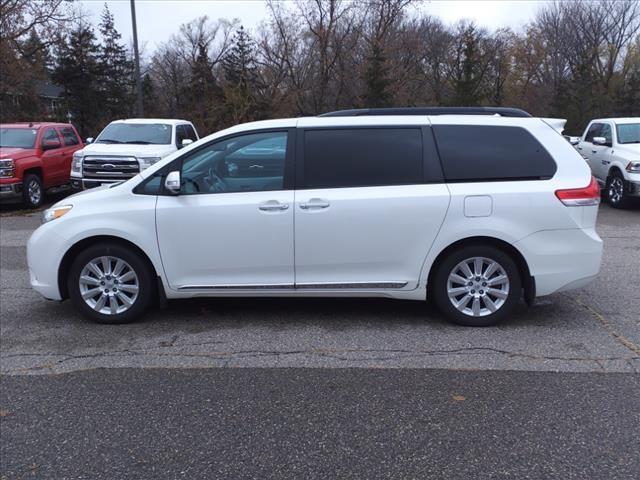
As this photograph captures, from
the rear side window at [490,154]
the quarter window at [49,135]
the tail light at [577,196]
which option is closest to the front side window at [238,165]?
the rear side window at [490,154]

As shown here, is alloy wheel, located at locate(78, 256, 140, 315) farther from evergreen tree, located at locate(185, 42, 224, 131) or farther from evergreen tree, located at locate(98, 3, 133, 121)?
evergreen tree, located at locate(98, 3, 133, 121)

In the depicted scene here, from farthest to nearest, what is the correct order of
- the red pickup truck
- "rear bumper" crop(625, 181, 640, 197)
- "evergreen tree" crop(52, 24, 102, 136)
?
1. "evergreen tree" crop(52, 24, 102, 136)
2. the red pickup truck
3. "rear bumper" crop(625, 181, 640, 197)

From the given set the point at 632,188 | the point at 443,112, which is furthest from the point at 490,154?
→ the point at 632,188

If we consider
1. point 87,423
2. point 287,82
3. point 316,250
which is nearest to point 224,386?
point 87,423

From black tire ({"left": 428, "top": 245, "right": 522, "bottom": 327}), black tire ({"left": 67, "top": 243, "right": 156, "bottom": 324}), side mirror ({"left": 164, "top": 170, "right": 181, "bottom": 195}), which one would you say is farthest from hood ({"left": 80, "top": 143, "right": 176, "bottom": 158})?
black tire ({"left": 428, "top": 245, "right": 522, "bottom": 327})

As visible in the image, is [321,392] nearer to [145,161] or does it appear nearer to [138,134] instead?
[145,161]

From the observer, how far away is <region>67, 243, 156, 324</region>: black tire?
5262mm

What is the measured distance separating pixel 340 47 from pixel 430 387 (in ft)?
111

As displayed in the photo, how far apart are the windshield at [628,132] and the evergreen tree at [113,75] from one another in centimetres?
4650

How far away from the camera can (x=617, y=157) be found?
12508mm

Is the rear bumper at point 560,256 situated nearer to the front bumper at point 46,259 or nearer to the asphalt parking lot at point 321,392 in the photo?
the asphalt parking lot at point 321,392

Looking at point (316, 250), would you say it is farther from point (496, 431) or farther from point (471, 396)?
point (496, 431)

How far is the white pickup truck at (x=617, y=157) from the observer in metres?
12.0

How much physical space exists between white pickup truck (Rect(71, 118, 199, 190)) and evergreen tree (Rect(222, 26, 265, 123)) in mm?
17421
